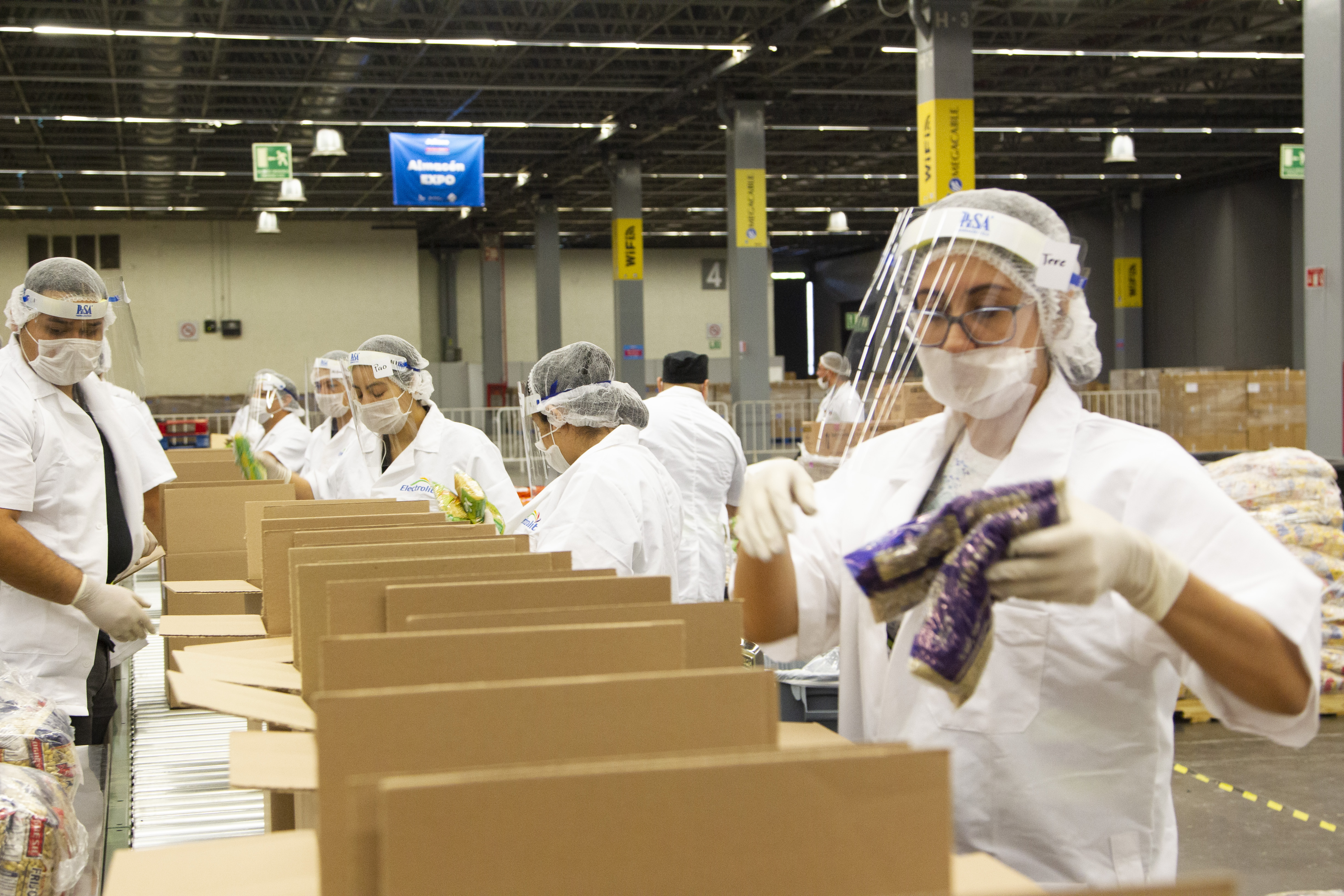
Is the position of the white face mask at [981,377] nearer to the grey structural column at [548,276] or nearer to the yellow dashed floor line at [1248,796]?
the yellow dashed floor line at [1248,796]

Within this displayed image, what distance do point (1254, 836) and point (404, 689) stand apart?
397 cm

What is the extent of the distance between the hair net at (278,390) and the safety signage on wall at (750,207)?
7.26 meters

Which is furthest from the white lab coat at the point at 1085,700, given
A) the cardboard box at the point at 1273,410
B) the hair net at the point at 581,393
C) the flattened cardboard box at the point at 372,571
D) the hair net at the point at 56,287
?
the cardboard box at the point at 1273,410

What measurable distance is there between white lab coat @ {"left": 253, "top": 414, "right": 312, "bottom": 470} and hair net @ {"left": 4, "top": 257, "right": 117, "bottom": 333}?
4.04 m

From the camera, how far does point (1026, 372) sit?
64.5 inches

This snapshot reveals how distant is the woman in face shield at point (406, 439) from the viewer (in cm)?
416

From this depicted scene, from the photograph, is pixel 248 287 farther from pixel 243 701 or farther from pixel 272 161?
pixel 243 701

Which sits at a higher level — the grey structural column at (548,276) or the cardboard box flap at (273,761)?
the grey structural column at (548,276)

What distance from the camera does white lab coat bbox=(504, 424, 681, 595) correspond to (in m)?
2.92

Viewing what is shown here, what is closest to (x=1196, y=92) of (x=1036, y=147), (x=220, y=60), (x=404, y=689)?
(x=1036, y=147)

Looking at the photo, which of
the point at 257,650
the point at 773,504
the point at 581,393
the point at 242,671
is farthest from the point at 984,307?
the point at 581,393

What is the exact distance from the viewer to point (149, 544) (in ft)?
12.9

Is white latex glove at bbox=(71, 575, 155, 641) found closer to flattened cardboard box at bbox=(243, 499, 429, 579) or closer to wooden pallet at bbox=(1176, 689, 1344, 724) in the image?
flattened cardboard box at bbox=(243, 499, 429, 579)

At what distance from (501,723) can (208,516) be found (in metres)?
4.15
